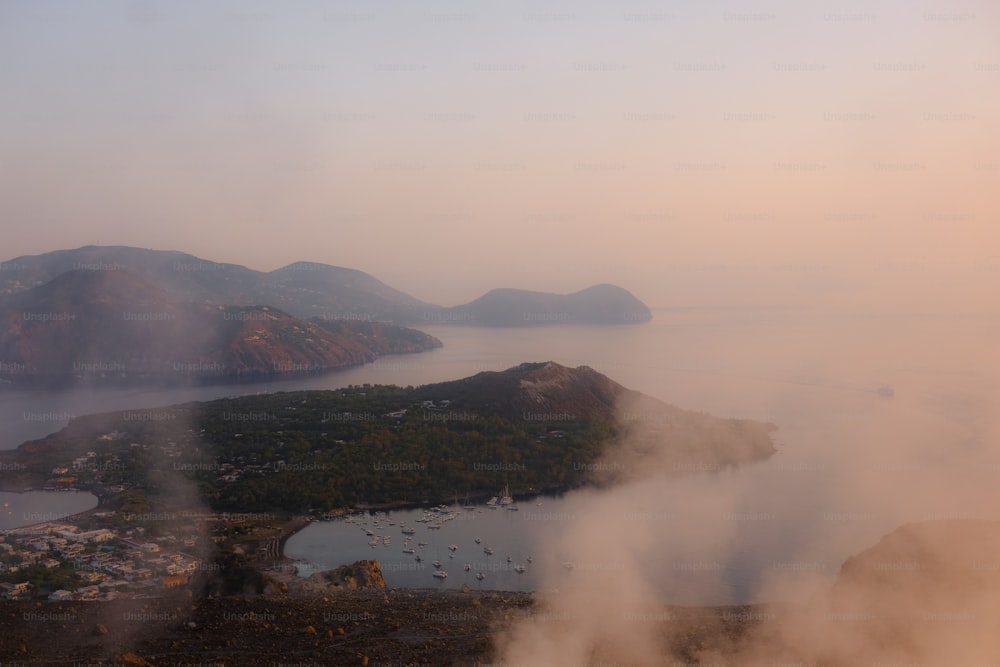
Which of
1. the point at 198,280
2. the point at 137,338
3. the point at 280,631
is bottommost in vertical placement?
the point at 280,631

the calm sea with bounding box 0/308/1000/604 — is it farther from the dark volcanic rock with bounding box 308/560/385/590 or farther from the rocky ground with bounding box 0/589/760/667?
the rocky ground with bounding box 0/589/760/667

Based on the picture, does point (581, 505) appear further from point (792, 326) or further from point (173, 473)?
point (792, 326)

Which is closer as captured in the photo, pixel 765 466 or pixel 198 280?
pixel 765 466

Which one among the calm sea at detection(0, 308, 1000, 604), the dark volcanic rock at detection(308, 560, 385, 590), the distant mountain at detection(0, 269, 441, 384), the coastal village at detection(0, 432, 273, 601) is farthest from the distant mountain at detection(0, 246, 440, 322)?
the dark volcanic rock at detection(308, 560, 385, 590)

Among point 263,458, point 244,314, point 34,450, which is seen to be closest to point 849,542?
point 263,458

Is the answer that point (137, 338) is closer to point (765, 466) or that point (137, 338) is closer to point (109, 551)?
point (109, 551)

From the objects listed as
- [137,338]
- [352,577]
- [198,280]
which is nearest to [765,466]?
[352,577]

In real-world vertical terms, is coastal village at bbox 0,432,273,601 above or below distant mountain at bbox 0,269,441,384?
below
